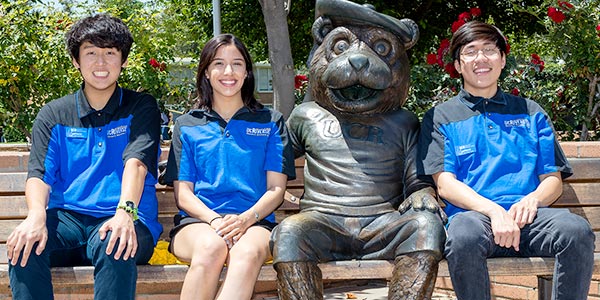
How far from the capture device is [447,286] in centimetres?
525


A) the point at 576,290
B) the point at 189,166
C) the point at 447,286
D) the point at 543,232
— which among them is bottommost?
the point at 447,286

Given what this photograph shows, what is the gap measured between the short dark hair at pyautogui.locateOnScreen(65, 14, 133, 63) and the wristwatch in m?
0.75

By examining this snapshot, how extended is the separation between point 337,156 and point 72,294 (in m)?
1.89

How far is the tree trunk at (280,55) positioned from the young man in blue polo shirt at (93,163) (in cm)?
211

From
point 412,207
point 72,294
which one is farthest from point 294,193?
point 72,294

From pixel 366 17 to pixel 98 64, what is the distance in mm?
1262

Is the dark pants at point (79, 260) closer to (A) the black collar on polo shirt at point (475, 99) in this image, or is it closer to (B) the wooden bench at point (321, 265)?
(B) the wooden bench at point (321, 265)

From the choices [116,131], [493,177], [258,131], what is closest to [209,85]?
[258,131]

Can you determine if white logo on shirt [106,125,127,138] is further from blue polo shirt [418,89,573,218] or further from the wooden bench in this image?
blue polo shirt [418,89,573,218]

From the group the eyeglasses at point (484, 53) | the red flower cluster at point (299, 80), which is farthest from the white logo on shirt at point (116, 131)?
the red flower cluster at point (299, 80)

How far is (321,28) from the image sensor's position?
12.0ft

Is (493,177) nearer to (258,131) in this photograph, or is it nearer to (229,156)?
(258,131)

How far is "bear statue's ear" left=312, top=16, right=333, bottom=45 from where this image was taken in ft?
11.9

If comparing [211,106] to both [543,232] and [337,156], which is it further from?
[543,232]
